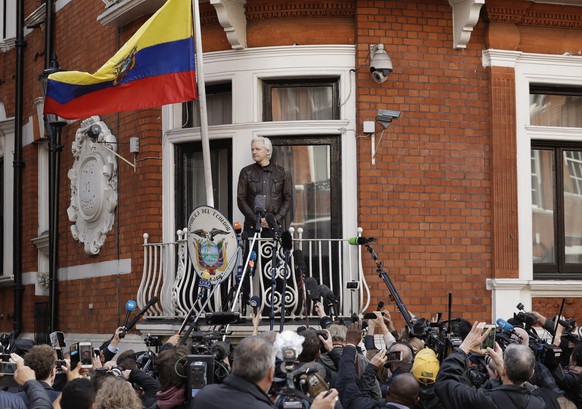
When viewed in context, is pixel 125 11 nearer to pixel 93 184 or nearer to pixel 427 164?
pixel 93 184

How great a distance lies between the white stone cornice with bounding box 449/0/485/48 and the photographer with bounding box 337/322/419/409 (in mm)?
6081

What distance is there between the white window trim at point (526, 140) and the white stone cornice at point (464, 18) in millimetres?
369

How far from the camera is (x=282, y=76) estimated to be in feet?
42.1

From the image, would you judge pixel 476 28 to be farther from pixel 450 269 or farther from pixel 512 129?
pixel 450 269

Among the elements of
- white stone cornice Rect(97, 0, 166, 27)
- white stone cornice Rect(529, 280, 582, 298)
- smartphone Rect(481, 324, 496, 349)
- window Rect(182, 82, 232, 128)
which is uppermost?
white stone cornice Rect(97, 0, 166, 27)

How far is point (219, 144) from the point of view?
13.3 meters

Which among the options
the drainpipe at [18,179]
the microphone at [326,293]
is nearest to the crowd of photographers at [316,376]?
the microphone at [326,293]

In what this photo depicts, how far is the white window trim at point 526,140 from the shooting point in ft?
41.5

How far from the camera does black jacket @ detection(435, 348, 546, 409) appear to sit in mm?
6734

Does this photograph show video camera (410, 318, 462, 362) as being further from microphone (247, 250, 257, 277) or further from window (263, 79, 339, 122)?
window (263, 79, 339, 122)

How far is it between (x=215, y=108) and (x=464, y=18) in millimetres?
3204

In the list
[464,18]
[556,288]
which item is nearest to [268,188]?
[464,18]

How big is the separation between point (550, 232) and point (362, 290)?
265cm

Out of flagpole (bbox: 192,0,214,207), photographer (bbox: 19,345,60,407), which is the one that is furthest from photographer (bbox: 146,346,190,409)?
flagpole (bbox: 192,0,214,207)
